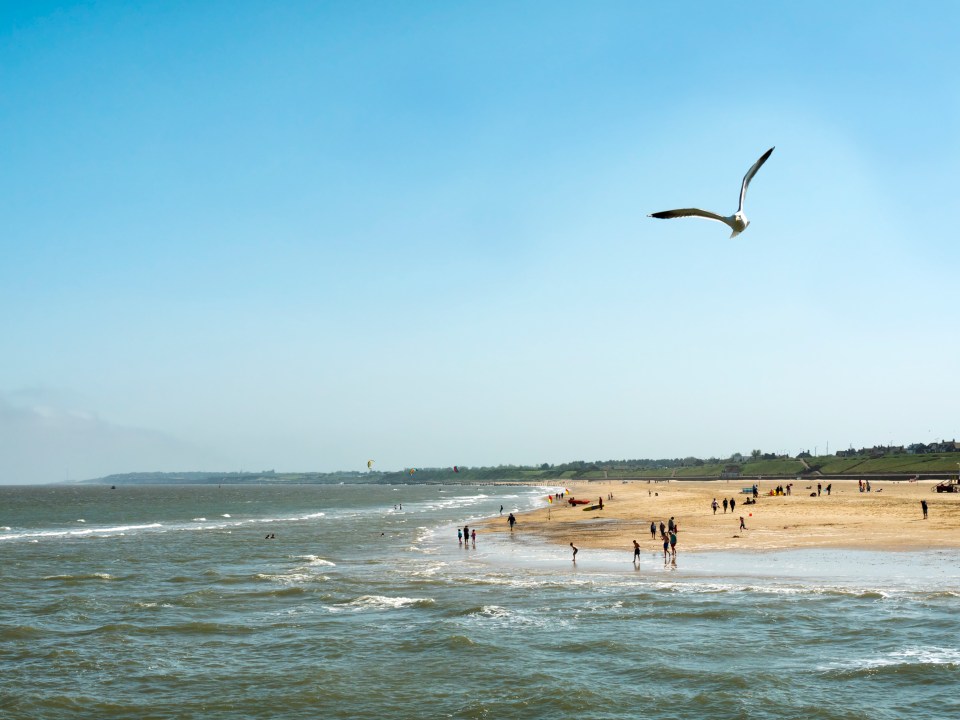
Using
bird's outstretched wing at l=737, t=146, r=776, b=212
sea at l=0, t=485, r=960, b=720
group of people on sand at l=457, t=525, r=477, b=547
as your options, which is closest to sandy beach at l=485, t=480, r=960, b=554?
sea at l=0, t=485, r=960, b=720

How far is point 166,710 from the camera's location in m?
21.0

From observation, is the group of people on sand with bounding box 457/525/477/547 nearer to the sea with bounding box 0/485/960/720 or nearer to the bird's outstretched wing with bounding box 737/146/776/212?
the sea with bounding box 0/485/960/720

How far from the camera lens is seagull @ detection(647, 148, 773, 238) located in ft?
49.1

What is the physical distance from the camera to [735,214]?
1599cm

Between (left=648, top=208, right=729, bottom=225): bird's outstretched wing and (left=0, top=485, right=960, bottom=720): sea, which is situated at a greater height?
(left=648, top=208, right=729, bottom=225): bird's outstretched wing

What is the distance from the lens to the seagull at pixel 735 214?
49.1 feet

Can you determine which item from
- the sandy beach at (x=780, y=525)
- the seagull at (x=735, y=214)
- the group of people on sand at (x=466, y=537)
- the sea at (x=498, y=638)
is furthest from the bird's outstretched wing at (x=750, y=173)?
the group of people on sand at (x=466, y=537)

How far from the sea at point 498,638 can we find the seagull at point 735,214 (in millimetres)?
12125

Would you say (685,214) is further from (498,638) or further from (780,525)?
(780,525)

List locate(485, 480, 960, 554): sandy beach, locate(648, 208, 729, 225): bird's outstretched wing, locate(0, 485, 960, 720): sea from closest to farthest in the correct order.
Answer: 1. locate(648, 208, 729, 225): bird's outstretched wing
2. locate(0, 485, 960, 720): sea
3. locate(485, 480, 960, 554): sandy beach

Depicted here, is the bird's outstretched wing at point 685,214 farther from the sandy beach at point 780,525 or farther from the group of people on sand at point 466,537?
the group of people on sand at point 466,537

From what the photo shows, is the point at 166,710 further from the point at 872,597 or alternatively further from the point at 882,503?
the point at 882,503

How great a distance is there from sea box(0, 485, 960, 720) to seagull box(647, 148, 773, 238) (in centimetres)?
1213

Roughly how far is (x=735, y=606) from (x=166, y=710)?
67.8 feet
